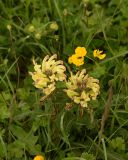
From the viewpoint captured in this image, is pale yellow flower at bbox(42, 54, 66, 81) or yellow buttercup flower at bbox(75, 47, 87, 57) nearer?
pale yellow flower at bbox(42, 54, 66, 81)

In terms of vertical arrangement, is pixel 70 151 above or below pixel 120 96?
below

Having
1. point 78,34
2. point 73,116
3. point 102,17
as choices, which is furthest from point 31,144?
point 102,17

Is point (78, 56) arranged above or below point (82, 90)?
above

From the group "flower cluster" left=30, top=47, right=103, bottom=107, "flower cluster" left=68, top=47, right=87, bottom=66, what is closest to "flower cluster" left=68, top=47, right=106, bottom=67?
"flower cluster" left=68, top=47, right=87, bottom=66

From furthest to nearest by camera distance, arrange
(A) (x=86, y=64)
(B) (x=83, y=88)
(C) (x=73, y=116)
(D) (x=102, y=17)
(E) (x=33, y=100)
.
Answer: (D) (x=102, y=17), (A) (x=86, y=64), (E) (x=33, y=100), (C) (x=73, y=116), (B) (x=83, y=88)

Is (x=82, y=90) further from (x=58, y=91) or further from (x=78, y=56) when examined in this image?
(x=78, y=56)

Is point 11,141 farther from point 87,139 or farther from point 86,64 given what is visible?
point 86,64

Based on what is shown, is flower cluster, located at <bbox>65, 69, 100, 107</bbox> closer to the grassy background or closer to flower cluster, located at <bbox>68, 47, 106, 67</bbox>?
the grassy background

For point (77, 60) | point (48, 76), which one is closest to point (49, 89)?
point (48, 76)

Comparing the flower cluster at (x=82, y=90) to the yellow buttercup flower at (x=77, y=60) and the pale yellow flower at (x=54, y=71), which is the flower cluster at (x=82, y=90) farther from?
the yellow buttercup flower at (x=77, y=60)
